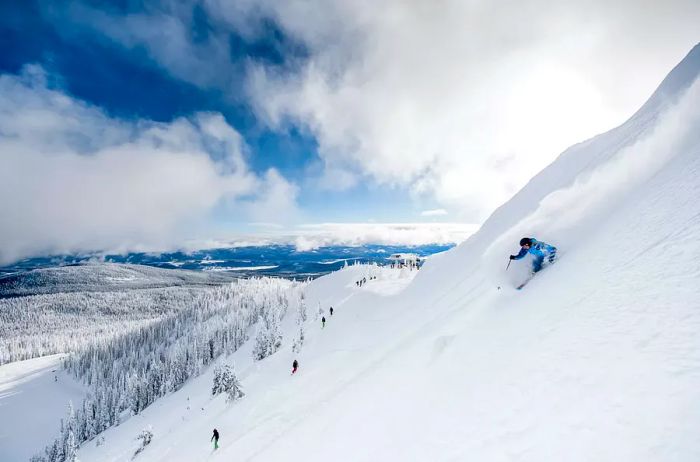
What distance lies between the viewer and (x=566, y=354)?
8055mm

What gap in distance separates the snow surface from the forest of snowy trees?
6.28 metres

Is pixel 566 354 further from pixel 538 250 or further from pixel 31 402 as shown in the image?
pixel 31 402

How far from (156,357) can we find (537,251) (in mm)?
137960

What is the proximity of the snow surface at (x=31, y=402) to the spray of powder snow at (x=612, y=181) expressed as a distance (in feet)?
435

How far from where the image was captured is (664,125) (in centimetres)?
1791

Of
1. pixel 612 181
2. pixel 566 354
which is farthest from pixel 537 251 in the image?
pixel 566 354

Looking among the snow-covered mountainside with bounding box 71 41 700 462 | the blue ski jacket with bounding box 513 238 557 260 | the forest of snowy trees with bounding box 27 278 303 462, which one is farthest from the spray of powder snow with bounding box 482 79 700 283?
the forest of snowy trees with bounding box 27 278 303 462

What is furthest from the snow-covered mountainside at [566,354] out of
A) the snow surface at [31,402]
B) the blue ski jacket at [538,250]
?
the snow surface at [31,402]

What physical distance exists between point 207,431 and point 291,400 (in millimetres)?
12909

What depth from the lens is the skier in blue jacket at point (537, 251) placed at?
16.9 metres

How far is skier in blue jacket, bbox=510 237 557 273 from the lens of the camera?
1692 centimetres

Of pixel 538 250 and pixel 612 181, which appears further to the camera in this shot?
pixel 612 181

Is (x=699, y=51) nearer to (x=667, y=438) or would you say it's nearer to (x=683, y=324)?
(x=683, y=324)

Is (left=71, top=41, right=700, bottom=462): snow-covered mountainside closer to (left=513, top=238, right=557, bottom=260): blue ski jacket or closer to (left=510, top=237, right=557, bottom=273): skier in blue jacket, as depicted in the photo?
(left=510, top=237, right=557, bottom=273): skier in blue jacket
